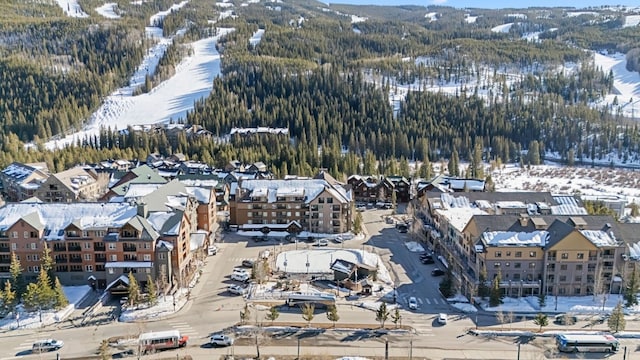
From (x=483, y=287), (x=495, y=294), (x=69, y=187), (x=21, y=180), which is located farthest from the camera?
(x=21, y=180)

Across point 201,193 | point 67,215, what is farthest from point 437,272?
point 67,215

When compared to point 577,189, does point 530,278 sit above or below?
above

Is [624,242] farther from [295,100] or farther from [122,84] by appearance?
[122,84]

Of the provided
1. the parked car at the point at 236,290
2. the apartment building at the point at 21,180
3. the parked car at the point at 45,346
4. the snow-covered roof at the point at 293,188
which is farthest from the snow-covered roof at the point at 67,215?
the apartment building at the point at 21,180

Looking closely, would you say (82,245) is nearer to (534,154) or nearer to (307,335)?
(307,335)

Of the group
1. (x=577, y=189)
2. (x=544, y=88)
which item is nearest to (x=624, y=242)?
(x=577, y=189)

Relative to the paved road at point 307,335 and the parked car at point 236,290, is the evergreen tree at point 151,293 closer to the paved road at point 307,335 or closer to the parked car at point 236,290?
the paved road at point 307,335
